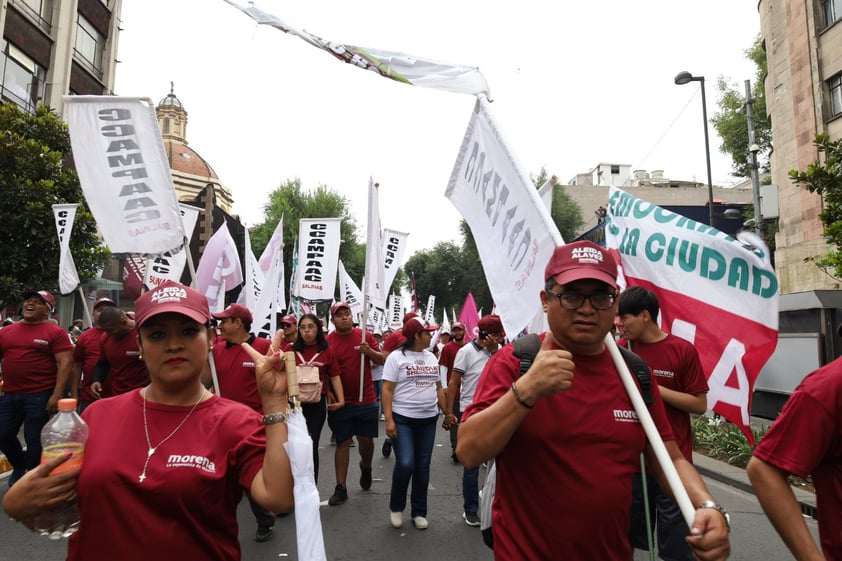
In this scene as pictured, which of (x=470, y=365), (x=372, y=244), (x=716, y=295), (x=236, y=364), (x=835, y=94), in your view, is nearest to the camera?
(x=716, y=295)

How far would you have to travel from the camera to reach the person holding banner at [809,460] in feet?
5.80

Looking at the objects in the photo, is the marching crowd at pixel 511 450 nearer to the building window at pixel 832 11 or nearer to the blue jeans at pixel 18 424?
the blue jeans at pixel 18 424

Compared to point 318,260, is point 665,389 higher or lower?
lower

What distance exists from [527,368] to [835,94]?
1933 cm

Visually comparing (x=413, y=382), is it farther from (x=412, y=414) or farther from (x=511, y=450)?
(x=511, y=450)

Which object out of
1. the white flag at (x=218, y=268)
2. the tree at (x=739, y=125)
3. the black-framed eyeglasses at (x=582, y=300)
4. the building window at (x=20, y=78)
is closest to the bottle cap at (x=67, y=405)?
the black-framed eyeglasses at (x=582, y=300)

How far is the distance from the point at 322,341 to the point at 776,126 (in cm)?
1829

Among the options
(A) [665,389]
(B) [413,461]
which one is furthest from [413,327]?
(A) [665,389]

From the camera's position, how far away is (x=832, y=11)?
16641 millimetres

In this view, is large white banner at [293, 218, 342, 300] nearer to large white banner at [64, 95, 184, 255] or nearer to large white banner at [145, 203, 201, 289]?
large white banner at [145, 203, 201, 289]

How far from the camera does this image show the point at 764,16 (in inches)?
774

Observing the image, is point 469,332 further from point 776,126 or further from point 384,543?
point 776,126

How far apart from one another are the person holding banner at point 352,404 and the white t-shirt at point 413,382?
0.74m

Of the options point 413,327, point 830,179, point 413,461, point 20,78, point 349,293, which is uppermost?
point 20,78
